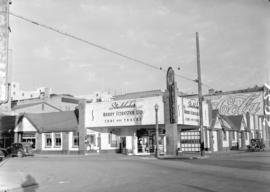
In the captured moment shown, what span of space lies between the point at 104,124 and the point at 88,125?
2.16m

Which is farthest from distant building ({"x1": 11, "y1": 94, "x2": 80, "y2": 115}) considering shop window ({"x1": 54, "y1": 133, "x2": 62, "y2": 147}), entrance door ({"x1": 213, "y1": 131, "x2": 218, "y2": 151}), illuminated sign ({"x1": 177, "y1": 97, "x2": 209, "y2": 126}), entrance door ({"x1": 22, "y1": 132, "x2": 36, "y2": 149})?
illuminated sign ({"x1": 177, "y1": 97, "x2": 209, "y2": 126})

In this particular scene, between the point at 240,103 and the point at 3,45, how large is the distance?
72579 millimetres

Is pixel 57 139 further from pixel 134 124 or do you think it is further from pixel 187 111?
pixel 187 111

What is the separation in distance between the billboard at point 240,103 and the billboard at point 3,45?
6924 cm

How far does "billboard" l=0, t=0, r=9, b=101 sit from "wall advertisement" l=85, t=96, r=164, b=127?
29.6m

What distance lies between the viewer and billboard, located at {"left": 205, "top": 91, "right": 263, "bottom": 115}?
75325mm

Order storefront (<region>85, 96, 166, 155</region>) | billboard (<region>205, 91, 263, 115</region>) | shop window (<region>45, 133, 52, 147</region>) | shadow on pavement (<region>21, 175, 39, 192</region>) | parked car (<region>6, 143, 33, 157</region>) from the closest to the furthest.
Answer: shadow on pavement (<region>21, 175, 39, 192</region>) → storefront (<region>85, 96, 166, 155</region>) → parked car (<region>6, 143, 33, 157</region>) → shop window (<region>45, 133, 52, 147</region>) → billboard (<region>205, 91, 263, 115</region>)

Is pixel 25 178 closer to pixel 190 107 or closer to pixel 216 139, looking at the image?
pixel 190 107

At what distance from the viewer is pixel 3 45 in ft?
35.1

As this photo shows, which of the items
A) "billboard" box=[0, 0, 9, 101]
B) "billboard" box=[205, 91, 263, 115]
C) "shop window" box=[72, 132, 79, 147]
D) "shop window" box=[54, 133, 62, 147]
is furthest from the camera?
"billboard" box=[205, 91, 263, 115]

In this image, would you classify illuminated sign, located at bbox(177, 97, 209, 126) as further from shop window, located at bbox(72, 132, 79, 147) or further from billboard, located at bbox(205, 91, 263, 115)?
billboard, located at bbox(205, 91, 263, 115)

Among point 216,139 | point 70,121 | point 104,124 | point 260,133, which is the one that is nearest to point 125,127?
point 104,124

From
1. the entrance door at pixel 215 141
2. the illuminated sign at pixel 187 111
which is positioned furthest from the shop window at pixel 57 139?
the entrance door at pixel 215 141

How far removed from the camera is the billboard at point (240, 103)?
247ft
